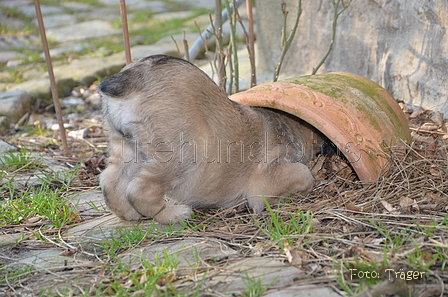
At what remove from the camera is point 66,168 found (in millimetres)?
4395

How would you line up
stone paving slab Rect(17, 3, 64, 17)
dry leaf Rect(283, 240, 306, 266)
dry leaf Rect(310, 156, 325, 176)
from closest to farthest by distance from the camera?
1. dry leaf Rect(283, 240, 306, 266)
2. dry leaf Rect(310, 156, 325, 176)
3. stone paving slab Rect(17, 3, 64, 17)

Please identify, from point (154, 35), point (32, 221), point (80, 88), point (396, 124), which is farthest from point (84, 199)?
point (154, 35)

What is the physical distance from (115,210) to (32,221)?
62cm

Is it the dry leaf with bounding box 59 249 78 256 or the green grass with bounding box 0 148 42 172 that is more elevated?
the green grass with bounding box 0 148 42 172

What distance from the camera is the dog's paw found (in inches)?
129

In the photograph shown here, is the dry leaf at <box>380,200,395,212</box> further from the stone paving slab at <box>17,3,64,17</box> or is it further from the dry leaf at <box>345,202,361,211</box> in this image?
the stone paving slab at <box>17,3,64,17</box>

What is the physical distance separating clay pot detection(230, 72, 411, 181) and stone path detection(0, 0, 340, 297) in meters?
1.17

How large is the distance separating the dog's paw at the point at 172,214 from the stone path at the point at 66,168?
0.11 metres

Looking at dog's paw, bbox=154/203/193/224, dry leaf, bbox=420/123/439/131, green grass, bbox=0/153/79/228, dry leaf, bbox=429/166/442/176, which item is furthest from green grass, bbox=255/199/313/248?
dry leaf, bbox=420/123/439/131

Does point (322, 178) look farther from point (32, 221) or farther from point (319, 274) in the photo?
point (32, 221)

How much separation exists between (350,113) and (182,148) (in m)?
1.27

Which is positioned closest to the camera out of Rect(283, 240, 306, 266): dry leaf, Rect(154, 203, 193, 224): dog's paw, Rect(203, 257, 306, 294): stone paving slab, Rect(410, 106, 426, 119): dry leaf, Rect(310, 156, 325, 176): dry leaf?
Rect(203, 257, 306, 294): stone paving slab

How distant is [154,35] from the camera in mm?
10055

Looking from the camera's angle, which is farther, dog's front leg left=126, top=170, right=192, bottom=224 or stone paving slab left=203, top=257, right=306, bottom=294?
dog's front leg left=126, top=170, right=192, bottom=224
